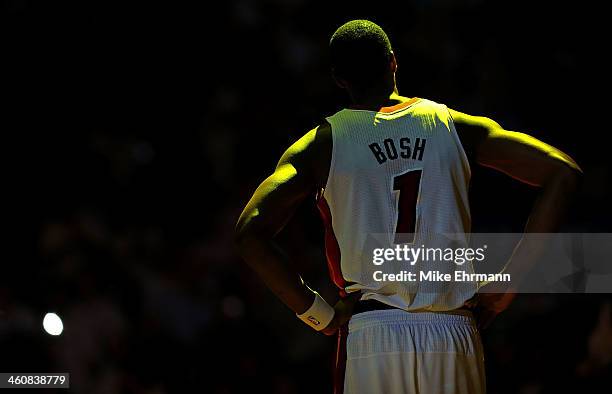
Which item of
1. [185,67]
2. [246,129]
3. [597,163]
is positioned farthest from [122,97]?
[597,163]

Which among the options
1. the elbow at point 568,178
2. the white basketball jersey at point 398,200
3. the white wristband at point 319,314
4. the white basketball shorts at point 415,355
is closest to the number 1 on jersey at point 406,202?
the white basketball jersey at point 398,200

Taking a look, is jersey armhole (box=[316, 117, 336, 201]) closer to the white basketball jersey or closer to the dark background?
the white basketball jersey

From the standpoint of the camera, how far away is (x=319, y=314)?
3.95m

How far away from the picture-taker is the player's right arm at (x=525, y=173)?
388cm

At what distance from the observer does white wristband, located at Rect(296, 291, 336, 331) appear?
3.91 m

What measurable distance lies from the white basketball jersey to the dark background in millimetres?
2477

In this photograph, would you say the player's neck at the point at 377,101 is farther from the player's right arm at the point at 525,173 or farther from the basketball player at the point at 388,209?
the player's right arm at the point at 525,173

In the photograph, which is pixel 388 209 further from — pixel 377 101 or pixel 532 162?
pixel 532 162

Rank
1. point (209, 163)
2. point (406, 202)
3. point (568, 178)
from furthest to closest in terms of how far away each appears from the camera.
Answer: point (209, 163), point (568, 178), point (406, 202)

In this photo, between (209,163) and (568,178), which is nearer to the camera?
(568,178)

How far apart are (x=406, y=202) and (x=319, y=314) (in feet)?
1.88

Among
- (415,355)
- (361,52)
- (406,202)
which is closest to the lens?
(415,355)

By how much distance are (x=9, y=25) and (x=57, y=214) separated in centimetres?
217

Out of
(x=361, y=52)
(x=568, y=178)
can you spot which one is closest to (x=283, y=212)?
(x=361, y=52)
